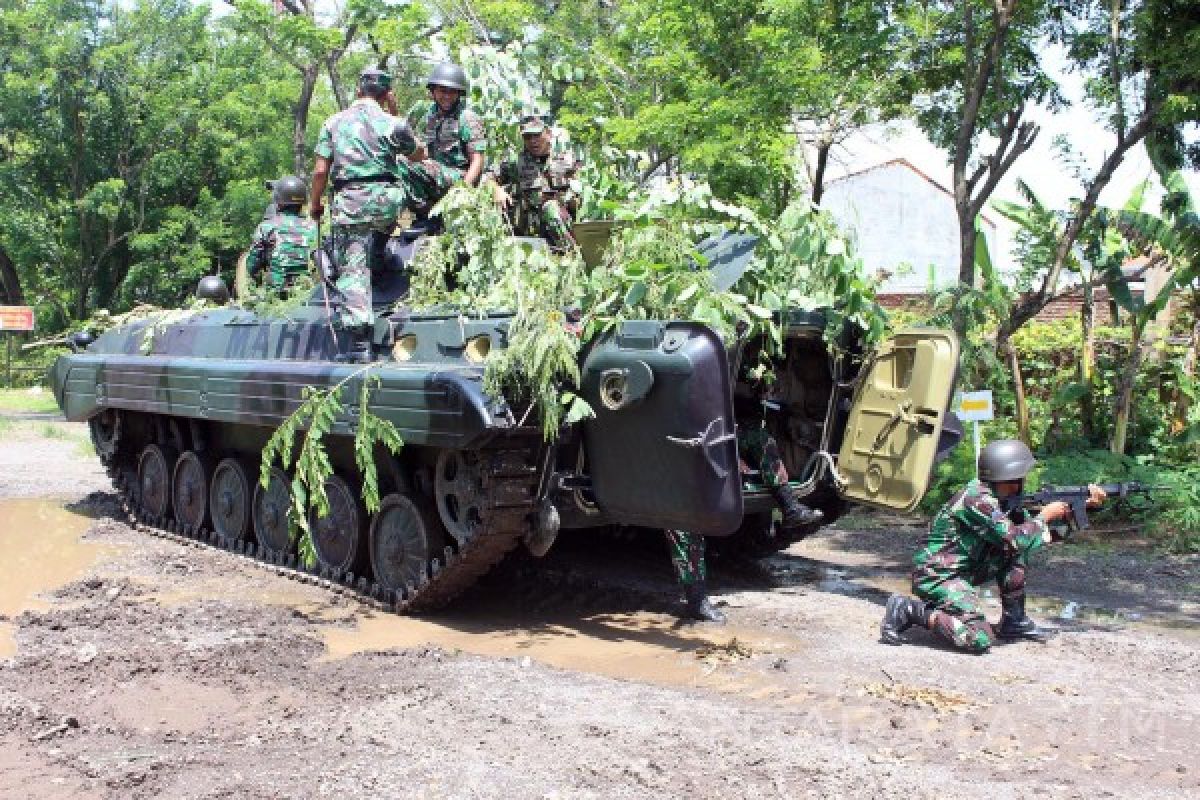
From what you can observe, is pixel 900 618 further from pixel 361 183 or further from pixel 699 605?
pixel 361 183

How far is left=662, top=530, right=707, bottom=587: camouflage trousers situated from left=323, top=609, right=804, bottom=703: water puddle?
0.27 m

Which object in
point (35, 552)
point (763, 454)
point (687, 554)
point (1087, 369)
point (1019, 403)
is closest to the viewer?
point (687, 554)

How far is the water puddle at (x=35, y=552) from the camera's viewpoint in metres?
7.73

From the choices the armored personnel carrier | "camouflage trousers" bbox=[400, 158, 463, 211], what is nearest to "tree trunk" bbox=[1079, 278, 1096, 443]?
the armored personnel carrier

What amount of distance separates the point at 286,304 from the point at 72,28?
→ 19.9 metres

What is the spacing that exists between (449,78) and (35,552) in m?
4.42

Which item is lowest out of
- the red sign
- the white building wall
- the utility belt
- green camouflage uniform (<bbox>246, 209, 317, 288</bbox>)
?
the red sign

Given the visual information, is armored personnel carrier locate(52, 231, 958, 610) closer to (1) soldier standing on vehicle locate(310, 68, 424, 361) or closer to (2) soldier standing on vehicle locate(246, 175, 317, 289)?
(1) soldier standing on vehicle locate(310, 68, 424, 361)

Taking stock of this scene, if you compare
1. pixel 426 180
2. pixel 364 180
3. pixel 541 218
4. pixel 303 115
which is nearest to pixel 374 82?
pixel 364 180

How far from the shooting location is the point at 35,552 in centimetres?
942

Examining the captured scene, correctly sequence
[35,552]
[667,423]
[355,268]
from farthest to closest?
1. [35,552]
2. [355,268]
3. [667,423]

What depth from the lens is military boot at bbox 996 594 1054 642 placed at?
6.86 metres

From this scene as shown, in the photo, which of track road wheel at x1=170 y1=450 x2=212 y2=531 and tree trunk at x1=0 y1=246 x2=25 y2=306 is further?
tree trunk at x1=0 y1=246 x2=25 y2=306

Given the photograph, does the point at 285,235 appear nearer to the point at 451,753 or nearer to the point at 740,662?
the point at 740,662
